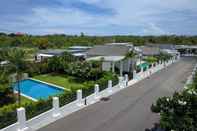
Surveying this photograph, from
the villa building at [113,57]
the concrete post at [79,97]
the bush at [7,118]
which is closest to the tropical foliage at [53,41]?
the villa building at [113,57]

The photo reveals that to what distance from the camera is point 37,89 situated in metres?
24.1

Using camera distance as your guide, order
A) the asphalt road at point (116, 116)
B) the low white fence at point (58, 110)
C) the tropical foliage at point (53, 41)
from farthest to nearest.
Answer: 1. the tropical foliage at point (53, 41)
2. the asphalt road at point (116, 116)
3. the low white fence at point (58, 110)

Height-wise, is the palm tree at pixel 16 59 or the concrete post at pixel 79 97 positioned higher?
the palm tree at pixel 16 59

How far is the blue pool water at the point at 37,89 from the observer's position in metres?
21.9

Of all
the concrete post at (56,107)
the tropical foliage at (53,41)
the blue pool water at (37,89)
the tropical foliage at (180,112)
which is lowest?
the blue pool water at (37,89)

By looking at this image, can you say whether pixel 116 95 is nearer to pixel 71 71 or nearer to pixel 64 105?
pixel 64 105

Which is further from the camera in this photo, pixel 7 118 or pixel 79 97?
pixel 79 97

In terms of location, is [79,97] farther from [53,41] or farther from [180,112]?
[53,41]

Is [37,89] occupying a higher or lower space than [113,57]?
lower

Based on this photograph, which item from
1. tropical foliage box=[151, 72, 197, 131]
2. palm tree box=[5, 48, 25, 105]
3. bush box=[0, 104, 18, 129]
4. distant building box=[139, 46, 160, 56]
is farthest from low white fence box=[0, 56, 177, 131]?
distant building box=[139, 46, 160, 56]

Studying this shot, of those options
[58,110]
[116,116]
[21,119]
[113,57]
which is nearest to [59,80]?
[113,57]

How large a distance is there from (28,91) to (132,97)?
11.9m

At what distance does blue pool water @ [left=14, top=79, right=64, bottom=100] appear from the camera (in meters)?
21.9

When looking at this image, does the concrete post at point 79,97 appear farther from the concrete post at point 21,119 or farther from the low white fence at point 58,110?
the concrete post at point 21,119
